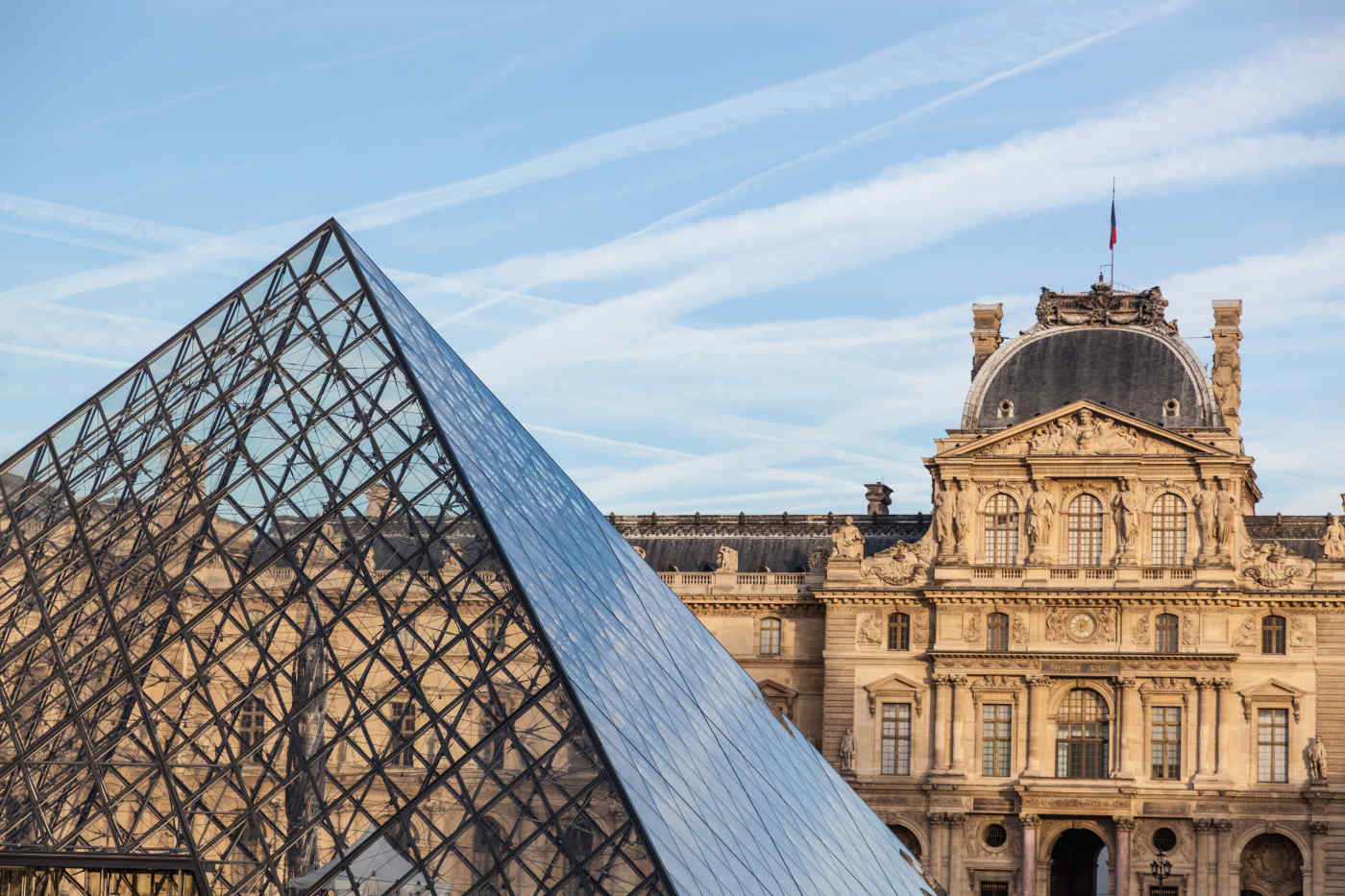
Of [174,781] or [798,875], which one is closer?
[174,781]

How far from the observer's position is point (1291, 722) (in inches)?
2566

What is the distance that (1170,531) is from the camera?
66875 millimetres

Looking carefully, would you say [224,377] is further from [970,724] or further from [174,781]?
[970,724]

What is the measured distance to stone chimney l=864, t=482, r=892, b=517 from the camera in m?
76.7

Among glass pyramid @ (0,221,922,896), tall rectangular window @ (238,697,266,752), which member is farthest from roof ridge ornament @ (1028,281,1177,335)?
tall rectangular window @ (238,697,266,752)

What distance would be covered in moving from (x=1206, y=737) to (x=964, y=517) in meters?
9.28

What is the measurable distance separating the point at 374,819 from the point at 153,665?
426 cm

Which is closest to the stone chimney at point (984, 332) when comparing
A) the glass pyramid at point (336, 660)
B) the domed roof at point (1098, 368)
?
the domed roof at point (1098, 368)

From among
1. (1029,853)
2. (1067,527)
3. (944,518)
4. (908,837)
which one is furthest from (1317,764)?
(944,518)

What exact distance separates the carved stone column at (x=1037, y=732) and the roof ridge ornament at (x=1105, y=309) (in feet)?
35.5

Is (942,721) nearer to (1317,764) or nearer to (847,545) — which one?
(847,545)

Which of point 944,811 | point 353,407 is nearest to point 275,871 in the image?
point 353,407

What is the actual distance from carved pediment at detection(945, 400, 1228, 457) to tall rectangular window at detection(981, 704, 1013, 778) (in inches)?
294

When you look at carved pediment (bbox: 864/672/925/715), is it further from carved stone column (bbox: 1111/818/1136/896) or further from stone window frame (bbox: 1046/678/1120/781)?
carved stone column (bbox: 1111/818/1136/896)
